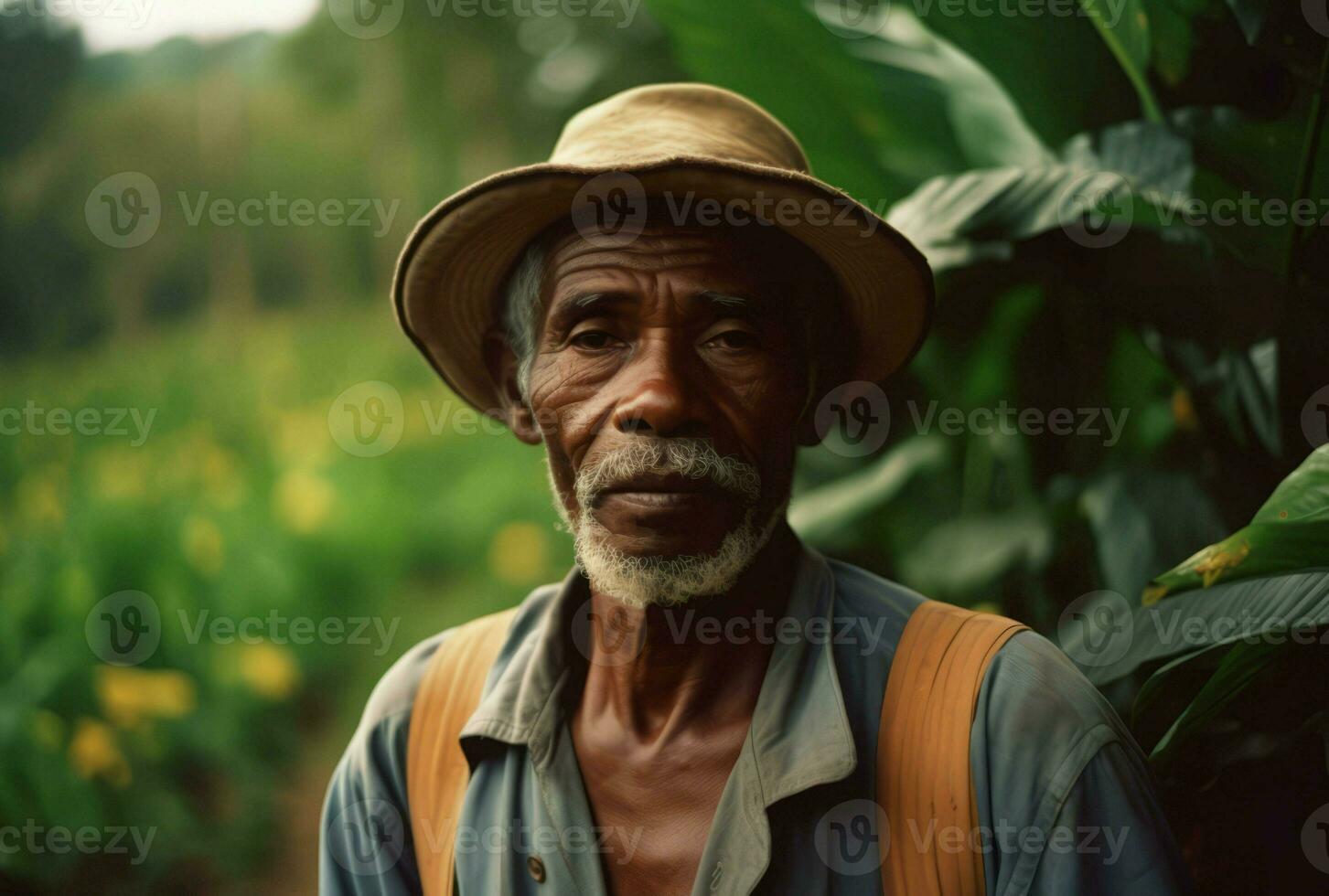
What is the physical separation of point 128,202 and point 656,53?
148 centimetres

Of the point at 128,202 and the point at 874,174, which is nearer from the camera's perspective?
the point at 874,174

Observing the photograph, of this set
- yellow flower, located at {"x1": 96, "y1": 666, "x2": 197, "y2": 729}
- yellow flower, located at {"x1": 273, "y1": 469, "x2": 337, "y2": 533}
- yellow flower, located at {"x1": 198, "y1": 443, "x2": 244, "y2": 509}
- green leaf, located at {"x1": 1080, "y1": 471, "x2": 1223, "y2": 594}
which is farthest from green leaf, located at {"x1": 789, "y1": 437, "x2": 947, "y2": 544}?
yellow flower, located at {"x1": 96, "y1": 666, "x2": 197, "y2": 729}

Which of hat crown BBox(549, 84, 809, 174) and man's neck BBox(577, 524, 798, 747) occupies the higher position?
hat crown BBox(549, 84, 809, 174)

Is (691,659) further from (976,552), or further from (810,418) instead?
(976,552)

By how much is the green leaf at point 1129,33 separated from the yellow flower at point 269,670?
2.26m

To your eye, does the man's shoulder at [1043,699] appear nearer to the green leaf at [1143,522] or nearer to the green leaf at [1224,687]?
the green leaf at [1224,687]

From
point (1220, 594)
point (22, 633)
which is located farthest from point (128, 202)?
point (1220, 594)

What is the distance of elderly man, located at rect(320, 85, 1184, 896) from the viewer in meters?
1.31

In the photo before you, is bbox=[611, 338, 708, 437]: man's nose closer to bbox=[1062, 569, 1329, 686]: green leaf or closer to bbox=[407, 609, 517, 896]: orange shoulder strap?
bbox=[407, 609, 517, 896]: orange shoulder strap

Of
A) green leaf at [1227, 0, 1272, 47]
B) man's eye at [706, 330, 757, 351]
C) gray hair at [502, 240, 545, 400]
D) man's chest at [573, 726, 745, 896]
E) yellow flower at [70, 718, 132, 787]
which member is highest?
green leaf at [1227, 0, 1272, 47]

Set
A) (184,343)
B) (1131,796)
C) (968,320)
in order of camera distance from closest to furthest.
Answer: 1. (1131,796)
2. (968,320)
3. (184,343)

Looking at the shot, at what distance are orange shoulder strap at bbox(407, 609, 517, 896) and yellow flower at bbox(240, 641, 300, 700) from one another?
1216 millimetres

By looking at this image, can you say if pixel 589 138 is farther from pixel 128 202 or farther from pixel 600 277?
pixel 128 202

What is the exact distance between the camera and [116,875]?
104 inches
